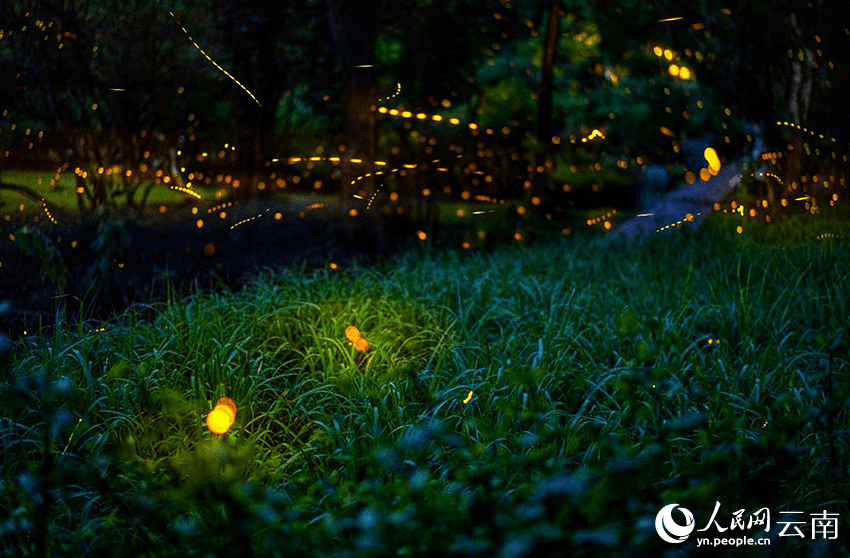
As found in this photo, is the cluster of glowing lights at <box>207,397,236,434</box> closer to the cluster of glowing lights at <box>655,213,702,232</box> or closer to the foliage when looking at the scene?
the foliage

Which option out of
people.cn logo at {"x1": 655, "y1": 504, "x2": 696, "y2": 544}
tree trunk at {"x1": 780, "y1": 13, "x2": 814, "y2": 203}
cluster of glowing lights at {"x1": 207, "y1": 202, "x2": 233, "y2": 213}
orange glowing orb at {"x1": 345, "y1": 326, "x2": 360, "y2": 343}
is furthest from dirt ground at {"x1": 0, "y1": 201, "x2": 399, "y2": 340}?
tree trunk at {"x1": 780, "y1": 13, "x2": 814, "y2": 203}

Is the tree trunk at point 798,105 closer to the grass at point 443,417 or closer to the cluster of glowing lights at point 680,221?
the cluster of glowing lights at point 680,221

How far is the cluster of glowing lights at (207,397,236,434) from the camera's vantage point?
2.77m

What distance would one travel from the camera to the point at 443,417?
119 inches

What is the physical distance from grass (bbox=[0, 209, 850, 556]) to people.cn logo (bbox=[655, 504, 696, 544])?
0.12 ft

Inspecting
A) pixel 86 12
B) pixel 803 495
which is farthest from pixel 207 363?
pixel 86 12

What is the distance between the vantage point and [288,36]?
7.24 meters

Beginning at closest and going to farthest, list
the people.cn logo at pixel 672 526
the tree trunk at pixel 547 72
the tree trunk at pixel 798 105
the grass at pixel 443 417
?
the grass at pixel 443 417, the people.cn logo at pixel 672 526, the tree trunk at pixel 798 105, the tree trunk at pixel 547 72

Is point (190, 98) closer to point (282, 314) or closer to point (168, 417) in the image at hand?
point (282, 314)

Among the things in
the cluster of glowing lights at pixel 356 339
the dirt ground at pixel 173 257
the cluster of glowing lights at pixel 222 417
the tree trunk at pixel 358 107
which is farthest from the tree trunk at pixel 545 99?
the cluster of glowing lights at pixel 222 417

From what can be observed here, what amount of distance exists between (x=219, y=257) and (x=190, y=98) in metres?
1.54

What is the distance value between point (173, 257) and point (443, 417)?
3526mm

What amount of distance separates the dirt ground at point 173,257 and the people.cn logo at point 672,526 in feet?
8.95

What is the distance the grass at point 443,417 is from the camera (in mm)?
1788
